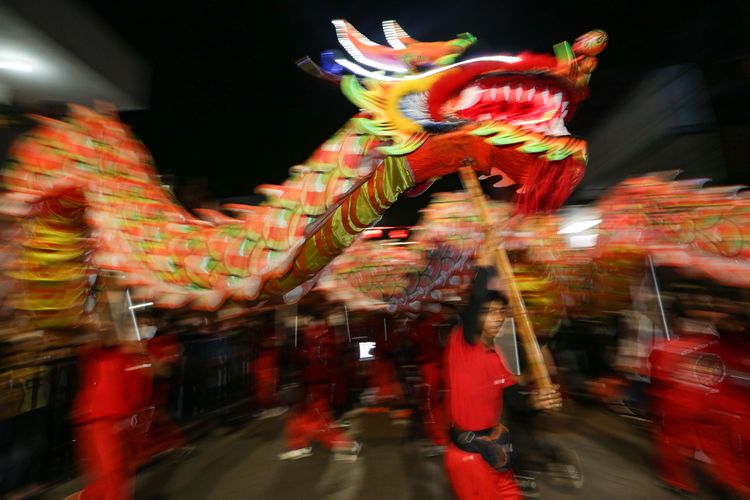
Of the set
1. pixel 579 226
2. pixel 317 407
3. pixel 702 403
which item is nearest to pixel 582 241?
pixel 579 226

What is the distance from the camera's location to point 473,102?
2.15 metres

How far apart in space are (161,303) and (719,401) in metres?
4.39

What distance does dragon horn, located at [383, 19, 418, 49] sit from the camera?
2.35 meters

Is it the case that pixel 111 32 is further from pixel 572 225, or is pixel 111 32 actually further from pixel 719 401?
pixel 719 401

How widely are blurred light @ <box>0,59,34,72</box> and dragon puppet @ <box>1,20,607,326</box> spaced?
259 centimetres

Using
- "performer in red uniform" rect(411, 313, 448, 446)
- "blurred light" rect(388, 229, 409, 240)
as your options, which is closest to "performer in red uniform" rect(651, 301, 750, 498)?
"performer in red uniform" rect(411, 313, 448, 446)

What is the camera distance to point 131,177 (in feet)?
9.62

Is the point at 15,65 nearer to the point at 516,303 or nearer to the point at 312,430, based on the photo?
the point at 312,430

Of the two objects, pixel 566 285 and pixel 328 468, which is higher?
pixel 566 285

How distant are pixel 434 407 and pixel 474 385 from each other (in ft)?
10.9

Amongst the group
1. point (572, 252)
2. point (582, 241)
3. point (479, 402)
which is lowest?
point (479, 402)

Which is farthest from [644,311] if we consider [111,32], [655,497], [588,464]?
[111,32]

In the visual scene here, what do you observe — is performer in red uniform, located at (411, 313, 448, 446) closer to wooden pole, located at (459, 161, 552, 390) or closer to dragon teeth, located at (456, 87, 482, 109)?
wooden pole, located at (459, 161, 552, 390)

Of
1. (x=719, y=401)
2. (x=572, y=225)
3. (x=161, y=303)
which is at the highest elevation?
(x=572, y=225)
